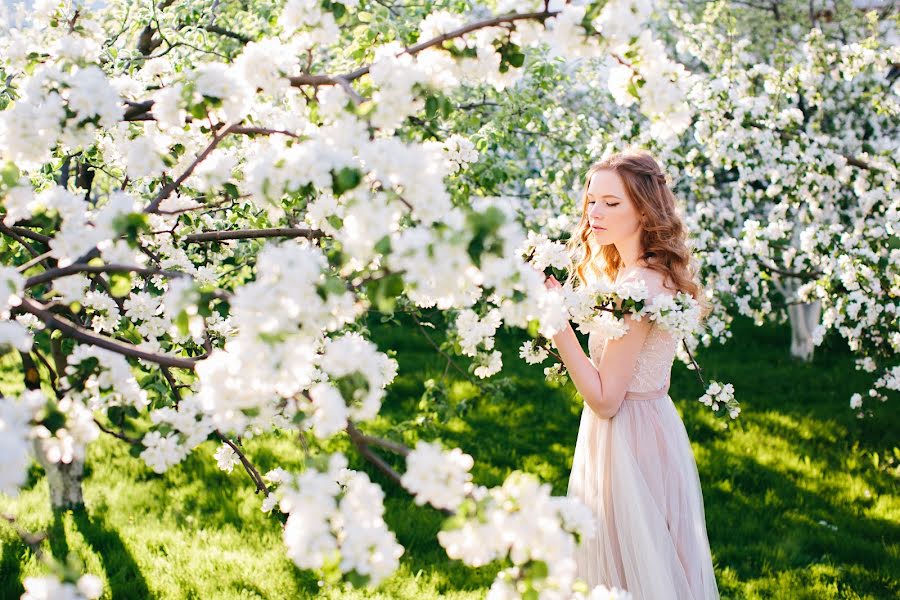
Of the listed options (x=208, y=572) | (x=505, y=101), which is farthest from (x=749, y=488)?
(x=208, y=572)

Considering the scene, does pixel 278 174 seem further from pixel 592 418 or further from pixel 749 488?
pixel 749 488

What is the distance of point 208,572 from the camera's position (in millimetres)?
4098

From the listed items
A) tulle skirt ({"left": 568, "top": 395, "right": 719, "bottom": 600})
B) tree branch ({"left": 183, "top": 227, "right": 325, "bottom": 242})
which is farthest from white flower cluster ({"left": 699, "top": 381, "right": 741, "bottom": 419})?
tree branch ({"left": 183, "top": 227, "right": 325, "bottom": 242})

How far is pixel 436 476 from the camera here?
1506 millimetres

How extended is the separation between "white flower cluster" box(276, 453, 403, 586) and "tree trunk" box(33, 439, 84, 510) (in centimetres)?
369

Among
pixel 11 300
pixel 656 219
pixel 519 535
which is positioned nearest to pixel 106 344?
pixel 11 300

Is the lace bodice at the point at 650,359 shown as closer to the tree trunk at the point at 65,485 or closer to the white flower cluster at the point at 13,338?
the white flower cluster at the point at 13,338

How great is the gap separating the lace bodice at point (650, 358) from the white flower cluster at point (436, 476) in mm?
1629

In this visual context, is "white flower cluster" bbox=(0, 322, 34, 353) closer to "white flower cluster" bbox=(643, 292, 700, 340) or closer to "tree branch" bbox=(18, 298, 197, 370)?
"tree branch" bbox=(18, 298, 197, 370)

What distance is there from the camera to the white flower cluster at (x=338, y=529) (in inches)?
55.9

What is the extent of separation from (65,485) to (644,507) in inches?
138

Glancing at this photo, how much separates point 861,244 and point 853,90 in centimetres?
274

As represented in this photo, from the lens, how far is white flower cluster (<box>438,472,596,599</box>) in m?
1.48

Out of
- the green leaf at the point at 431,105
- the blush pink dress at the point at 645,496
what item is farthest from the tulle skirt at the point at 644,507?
the green leaf at the point at 431,105
